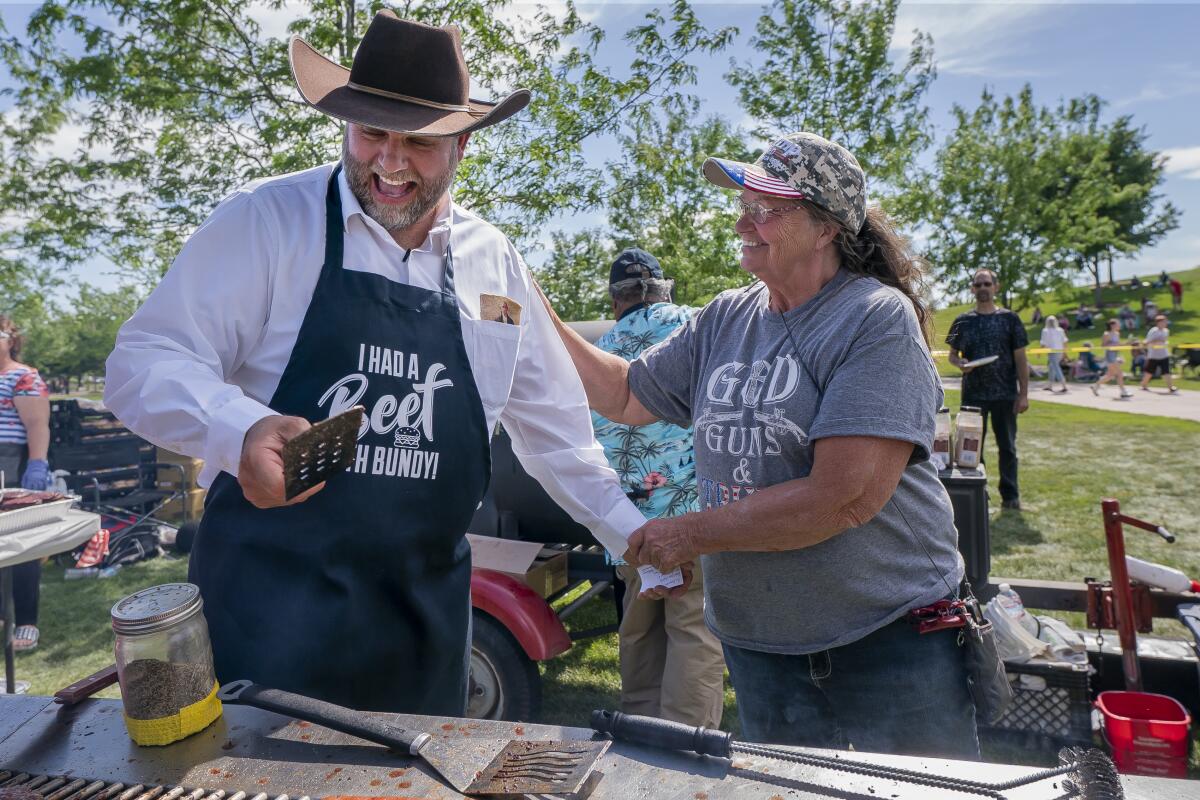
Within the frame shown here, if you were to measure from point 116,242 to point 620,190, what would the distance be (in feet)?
15.6

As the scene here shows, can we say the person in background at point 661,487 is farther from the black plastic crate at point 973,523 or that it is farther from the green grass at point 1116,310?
the green grass at point 1116,310

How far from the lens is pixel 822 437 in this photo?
1.75 meters

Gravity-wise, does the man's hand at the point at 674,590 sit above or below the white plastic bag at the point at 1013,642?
above

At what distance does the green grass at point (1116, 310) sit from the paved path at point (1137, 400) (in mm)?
1404

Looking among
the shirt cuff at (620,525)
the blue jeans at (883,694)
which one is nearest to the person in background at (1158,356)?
the blue jeans at (883,694)

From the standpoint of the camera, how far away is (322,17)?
252 inches

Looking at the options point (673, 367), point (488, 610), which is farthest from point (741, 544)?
point (488, 610)

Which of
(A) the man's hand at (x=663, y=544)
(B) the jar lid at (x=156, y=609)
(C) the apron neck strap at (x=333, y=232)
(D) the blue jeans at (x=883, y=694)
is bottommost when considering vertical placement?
(D) the blue jeans at (x=883, y=694)

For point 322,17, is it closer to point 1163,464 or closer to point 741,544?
point 741,544

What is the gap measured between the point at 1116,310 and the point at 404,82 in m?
42.2

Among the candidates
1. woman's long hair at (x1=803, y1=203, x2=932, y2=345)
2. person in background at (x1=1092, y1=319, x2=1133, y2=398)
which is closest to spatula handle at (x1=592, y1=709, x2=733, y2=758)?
woman's long hair at (x1=803, y1=203, x2=932, y2=345)

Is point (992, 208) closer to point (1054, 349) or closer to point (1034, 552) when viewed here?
point (1054, 349)

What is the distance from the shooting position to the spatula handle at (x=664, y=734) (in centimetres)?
116

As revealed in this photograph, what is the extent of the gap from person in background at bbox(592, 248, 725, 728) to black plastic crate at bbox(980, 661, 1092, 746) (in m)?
1.21
